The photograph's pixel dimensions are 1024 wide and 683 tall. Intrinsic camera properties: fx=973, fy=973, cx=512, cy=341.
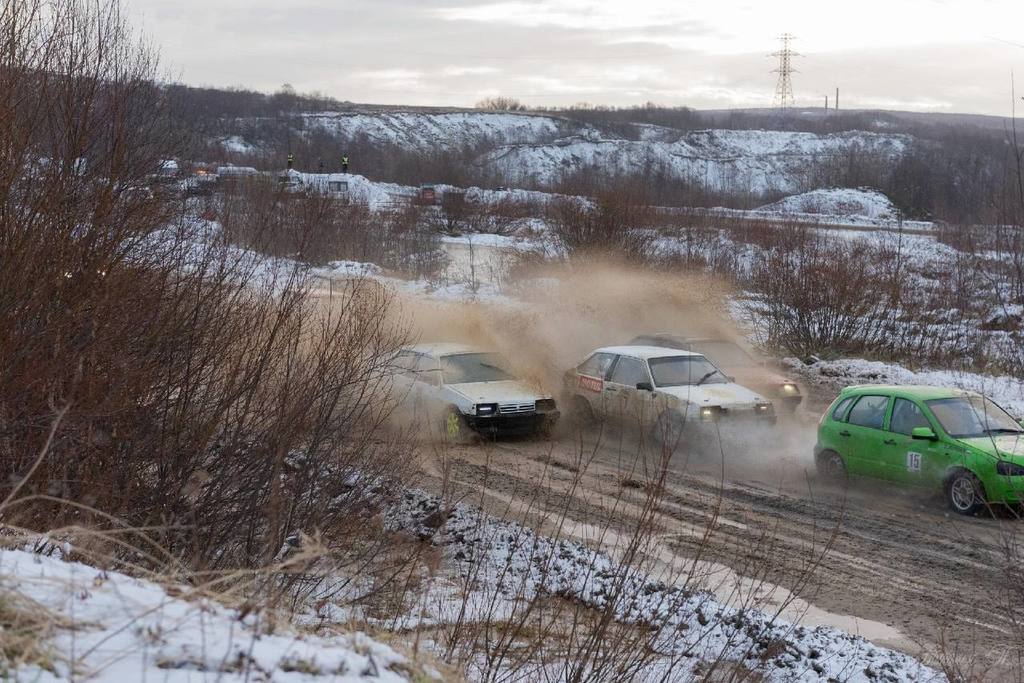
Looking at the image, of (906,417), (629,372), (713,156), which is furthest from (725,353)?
(713,156)

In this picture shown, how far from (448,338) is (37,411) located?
1490 cm

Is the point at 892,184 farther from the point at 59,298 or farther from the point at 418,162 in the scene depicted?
the point at 59,298

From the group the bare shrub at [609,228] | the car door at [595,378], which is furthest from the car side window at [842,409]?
the bare shrub at [609,228]

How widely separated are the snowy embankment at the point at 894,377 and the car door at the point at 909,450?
19.7 ft

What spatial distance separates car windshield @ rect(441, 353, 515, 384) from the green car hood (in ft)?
23.0

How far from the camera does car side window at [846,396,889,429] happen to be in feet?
37.9

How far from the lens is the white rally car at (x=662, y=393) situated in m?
13.2

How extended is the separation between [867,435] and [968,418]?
3.64ft

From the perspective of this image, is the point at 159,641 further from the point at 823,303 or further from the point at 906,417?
the point at 823,303

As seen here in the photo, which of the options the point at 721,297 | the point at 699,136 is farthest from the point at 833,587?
the point at 699,136

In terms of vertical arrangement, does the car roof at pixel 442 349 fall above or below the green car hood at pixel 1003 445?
above

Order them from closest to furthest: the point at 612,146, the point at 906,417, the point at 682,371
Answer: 1. the point at 906,417
2. the point at 682,371
3. the point at 612,146

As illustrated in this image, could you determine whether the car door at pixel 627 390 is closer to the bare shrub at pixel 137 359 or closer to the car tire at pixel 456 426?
the car tire at pixel 456 426

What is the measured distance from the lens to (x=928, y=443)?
1082cm
